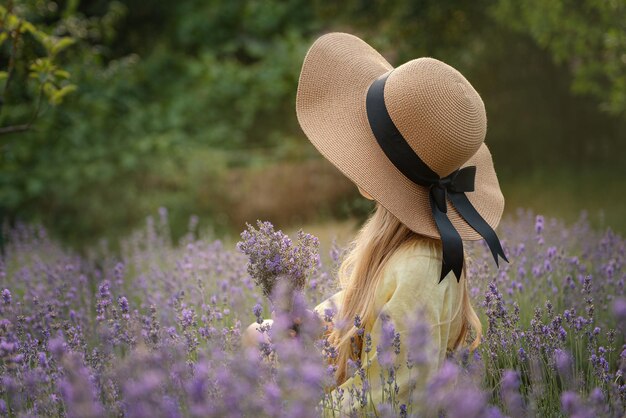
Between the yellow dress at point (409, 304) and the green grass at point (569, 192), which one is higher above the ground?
the yellow dress at point (409, 304)

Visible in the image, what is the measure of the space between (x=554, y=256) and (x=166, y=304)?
186 centimetres

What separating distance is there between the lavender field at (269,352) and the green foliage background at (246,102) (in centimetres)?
282

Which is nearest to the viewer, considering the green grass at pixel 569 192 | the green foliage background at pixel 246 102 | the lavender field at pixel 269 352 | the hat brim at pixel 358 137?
the lavender field at pixel 269 352

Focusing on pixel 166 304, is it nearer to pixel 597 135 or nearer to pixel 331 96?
pixel 331 96

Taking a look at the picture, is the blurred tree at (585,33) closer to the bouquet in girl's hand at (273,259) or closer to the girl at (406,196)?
the girl at (406,196)

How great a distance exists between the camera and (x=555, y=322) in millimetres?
2391

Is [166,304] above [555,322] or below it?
below

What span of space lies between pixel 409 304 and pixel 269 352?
0.47 m

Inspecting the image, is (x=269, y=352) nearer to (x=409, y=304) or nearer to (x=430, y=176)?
(x=409, y=304)

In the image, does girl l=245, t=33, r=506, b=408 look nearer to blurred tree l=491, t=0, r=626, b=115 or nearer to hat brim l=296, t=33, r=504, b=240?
hat brim l=296, t=33, r=504, b=240

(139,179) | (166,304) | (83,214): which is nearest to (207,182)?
(139,179)

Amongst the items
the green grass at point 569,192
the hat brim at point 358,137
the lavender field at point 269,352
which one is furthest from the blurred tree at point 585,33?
the hat brim at point 358,137

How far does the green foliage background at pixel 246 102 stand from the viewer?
780cm

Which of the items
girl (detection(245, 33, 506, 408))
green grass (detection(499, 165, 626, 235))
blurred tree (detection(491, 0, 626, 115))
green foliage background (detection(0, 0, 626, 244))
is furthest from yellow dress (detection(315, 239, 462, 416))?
green grass (detection(499, 165, 626, 235))
